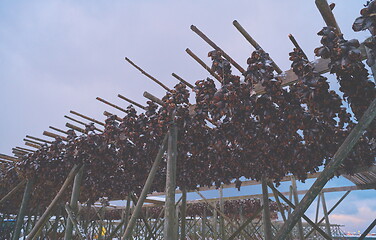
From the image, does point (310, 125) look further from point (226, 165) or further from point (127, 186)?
point (127, 186)

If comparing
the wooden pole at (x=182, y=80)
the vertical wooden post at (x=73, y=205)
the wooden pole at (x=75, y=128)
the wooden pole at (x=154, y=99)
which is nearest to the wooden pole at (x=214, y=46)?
the wooden pole at (x=182, y=80)

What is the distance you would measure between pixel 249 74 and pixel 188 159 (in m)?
3.65

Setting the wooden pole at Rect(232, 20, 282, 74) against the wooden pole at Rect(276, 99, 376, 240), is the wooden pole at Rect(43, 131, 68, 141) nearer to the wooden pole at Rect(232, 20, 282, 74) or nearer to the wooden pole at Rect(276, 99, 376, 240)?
the wooden pole at Rect(232, 20, 282, 74)

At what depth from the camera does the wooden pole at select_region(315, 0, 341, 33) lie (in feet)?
Result: 9.28

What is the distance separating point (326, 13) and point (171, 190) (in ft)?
10.4

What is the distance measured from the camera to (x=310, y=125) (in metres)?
4.28

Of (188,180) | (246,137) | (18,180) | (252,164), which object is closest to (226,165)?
(252,164)

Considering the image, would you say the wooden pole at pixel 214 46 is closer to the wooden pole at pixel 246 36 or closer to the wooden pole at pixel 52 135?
the wooden pole at pixel 246 36

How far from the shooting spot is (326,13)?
2984 millimetres

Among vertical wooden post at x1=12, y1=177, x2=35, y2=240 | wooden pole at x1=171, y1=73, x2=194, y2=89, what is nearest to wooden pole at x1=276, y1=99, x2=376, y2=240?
wooden pole at x1=171, y1=73, x2=194, y2=89

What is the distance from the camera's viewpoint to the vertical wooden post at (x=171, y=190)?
3.77 m

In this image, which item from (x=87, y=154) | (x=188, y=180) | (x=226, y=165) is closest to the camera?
(x=87, y=154)

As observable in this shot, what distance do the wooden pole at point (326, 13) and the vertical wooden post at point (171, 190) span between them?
271 centimetres

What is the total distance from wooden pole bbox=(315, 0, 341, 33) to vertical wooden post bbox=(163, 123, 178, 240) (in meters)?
2.71
